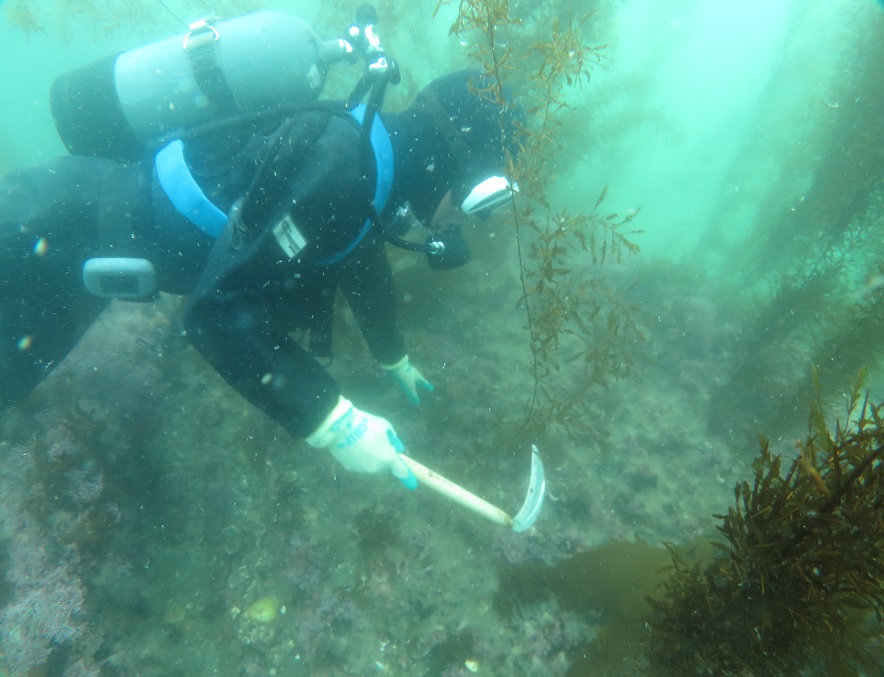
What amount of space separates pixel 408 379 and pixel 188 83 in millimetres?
3025

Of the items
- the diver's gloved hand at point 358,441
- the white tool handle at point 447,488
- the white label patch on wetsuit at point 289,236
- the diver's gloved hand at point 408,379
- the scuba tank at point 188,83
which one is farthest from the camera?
the diver's gloved hand at point 408,379

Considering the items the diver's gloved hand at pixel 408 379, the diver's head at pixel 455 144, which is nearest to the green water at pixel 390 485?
the diver's gloved hand at pixel 408 379

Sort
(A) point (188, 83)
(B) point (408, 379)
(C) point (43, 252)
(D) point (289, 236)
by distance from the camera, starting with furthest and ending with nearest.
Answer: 1. (B) point (408, 379)
2. (A) point (188, 83)
3. (C) point (43, 252)
4. (D) point (289, 236)

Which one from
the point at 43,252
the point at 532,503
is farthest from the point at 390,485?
the point at 43,252

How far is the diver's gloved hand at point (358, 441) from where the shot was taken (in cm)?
267

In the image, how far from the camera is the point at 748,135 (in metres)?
13.0

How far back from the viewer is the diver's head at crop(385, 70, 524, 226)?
114 inches

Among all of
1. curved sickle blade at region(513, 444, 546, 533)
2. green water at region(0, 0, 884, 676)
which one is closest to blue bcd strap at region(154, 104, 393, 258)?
curved sickle blade at region(513, 444, 546, 533)

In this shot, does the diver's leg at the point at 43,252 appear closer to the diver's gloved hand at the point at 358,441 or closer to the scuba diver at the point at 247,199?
the scuba diver at the point at 247,199

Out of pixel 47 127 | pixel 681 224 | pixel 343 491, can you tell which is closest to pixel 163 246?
pixel 343 491

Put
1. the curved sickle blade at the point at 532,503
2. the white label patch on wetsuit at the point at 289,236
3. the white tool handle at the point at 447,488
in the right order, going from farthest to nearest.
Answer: the curved sickle blade at the point at 532,503 → the white tool handle at the point at 447,488 → the white label patch on wetsuit at the point at 289,236

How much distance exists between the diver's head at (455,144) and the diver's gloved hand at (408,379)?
1.75 metres

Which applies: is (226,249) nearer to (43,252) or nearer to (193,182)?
(193,182)

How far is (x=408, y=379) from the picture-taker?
4402 millimetres
